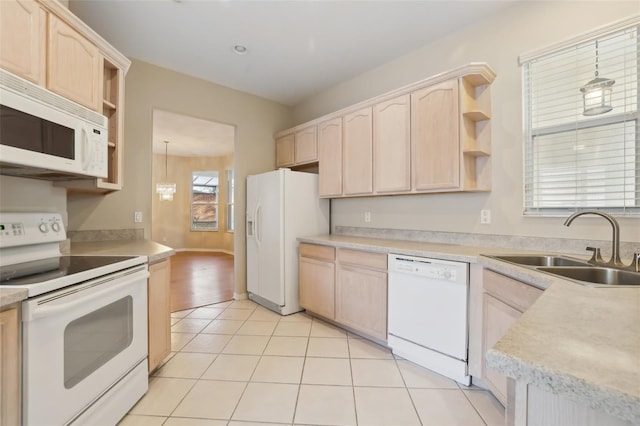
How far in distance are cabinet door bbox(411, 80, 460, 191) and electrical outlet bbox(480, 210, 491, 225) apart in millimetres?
352

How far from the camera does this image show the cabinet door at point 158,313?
194 cm

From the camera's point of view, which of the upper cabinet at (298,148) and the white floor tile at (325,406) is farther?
the upper cabinet at (298,148)

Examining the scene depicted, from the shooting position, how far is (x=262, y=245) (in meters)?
3.50

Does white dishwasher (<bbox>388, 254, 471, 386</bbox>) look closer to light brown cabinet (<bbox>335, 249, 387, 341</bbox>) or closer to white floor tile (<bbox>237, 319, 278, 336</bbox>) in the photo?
light brown cabinet (<bbox>335, 249, 387, 341</bbox>)

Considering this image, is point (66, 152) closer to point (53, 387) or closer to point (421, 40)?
point (53, 387)

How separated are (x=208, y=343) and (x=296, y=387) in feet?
3.54

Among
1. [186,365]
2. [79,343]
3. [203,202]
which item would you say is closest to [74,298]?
[79,343]

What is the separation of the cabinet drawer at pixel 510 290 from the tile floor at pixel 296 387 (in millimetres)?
699

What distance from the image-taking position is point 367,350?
2.45 metres

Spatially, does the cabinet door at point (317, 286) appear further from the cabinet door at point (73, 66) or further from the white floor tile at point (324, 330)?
the cabinet door at point (73, 66)

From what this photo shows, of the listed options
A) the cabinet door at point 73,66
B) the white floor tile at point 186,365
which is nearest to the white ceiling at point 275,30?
the cabinet door at point 73,66

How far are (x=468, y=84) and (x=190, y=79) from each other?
3.07 meters

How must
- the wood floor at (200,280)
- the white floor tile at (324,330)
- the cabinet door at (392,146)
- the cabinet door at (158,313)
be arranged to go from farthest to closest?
1. the wood floor at (200,280)
2. the white floor tile at (324,330)
3. the cabinet door at (392,146)
4. the cabinet door at (158,313)

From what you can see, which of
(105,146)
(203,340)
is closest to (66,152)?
(105,146)
